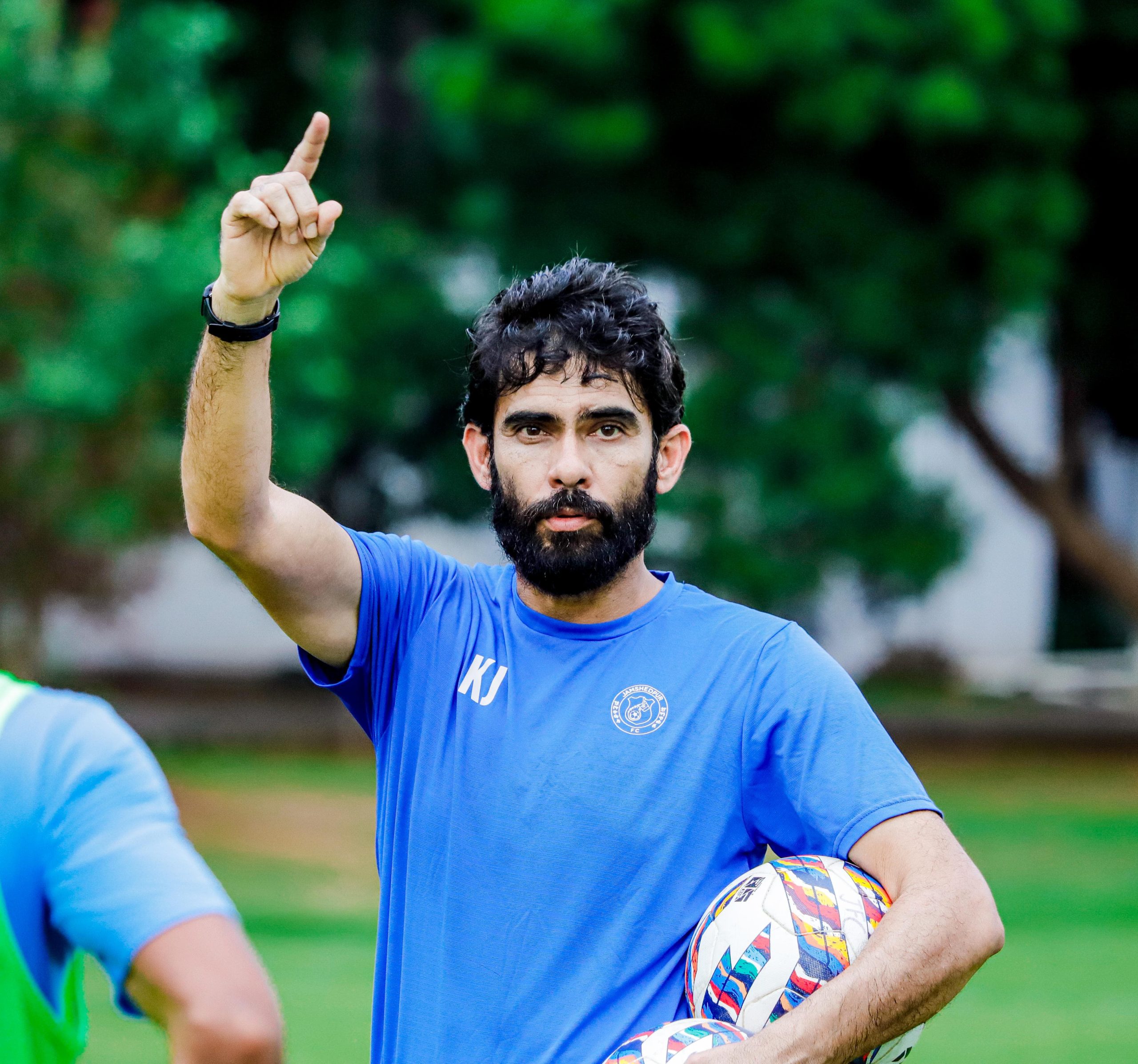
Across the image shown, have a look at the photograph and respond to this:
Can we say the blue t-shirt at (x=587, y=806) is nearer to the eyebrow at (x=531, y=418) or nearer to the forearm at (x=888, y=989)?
the forearm at (x=888, y=989)

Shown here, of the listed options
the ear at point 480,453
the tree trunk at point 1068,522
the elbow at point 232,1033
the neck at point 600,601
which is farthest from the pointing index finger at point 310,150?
the tree trunk at point 1068,522

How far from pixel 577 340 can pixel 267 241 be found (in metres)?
0.66

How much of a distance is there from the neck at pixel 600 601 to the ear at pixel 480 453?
0.27m

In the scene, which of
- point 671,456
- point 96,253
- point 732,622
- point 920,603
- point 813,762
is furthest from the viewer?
point 920,603

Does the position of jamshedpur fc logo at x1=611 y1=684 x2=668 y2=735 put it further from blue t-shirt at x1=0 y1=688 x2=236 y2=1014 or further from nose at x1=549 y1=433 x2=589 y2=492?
blue t-shirt at x1=0 y1=688 x2=236 y2=1014

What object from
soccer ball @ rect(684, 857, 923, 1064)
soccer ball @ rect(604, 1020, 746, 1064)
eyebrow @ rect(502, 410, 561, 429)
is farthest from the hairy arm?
eyebrow @ rect(502, 410, 561, 429)

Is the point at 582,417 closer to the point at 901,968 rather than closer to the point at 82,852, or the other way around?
the point at 901,968

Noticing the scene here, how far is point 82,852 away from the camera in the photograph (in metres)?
1.75

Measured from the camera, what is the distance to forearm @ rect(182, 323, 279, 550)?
112 inches

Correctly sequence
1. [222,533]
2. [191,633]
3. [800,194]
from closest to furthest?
[222,533], [800,194], [191,633]

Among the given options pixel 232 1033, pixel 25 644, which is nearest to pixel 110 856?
pixel 232 1033

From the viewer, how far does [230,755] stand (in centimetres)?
1620

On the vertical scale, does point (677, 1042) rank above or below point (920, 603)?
above

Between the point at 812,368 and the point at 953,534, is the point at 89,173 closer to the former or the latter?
A: the point at 812,368
